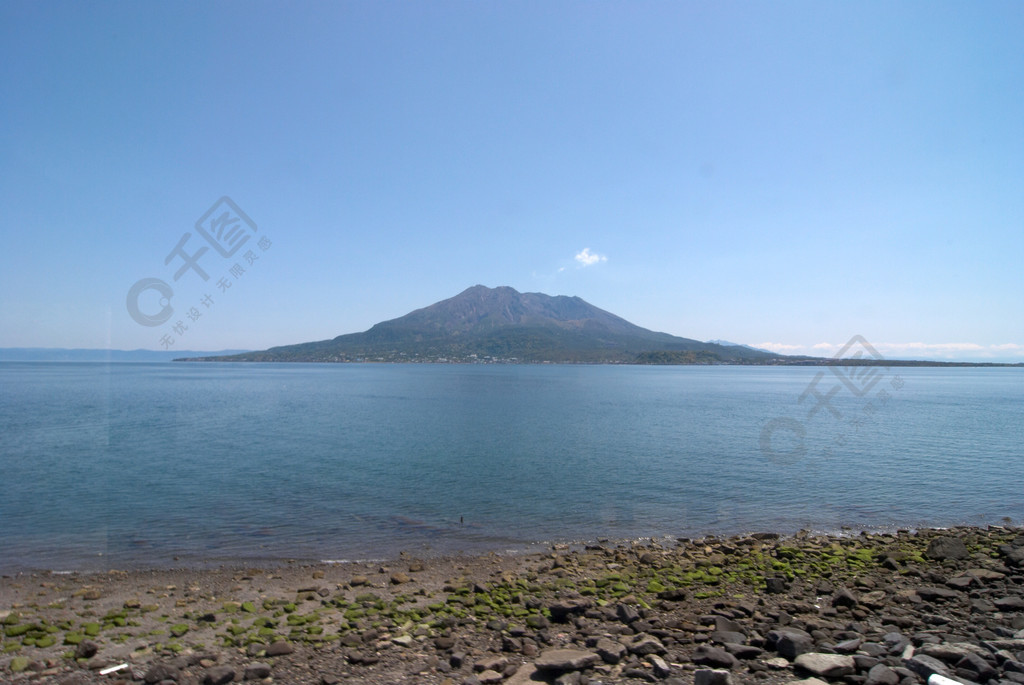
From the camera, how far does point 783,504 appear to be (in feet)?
72.2

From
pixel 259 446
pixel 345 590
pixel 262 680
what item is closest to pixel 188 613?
pixel 345 590

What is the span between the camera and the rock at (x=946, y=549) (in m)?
13.6

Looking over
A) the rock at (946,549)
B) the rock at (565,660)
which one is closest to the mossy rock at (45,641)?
the rock at (565,660)

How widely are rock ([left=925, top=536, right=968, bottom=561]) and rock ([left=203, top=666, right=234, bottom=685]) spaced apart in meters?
15.0

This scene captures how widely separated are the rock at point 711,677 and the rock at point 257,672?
19.3ft

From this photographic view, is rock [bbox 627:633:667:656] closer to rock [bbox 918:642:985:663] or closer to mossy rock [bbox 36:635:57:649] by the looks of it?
rock [bbox 918:642:985:663]

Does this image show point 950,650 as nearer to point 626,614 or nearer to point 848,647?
point 848,647

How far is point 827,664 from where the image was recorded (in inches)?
287

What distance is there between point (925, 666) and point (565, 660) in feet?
14.5

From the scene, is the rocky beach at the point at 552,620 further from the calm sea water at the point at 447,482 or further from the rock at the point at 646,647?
the calm sea water at the point at 447,482

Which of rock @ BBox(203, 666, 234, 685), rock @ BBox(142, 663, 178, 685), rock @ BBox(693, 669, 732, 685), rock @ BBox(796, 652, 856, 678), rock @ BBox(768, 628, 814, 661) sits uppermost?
rock @ BBox(693, 669, 732, 685)

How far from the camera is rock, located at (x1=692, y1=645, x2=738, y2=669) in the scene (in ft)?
25.3

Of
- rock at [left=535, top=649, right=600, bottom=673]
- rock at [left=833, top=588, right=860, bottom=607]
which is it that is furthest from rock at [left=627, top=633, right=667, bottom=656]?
rock at [left=833, top=588, right=860, bottom=607]

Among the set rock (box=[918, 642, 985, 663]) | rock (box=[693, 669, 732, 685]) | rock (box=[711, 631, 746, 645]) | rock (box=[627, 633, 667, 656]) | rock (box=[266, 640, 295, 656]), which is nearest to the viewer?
rock (box=[693, 669, 732, 685])
